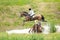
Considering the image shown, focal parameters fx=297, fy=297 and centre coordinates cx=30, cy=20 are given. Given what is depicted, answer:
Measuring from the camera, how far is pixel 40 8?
73.9 ft

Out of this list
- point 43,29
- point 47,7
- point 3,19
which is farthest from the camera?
point 47,7

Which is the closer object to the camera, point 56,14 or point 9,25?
point 9,25

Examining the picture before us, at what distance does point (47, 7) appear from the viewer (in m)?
22.7

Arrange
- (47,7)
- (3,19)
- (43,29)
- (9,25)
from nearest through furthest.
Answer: (43,29) → (9,25) → (3,19) → (47,7)

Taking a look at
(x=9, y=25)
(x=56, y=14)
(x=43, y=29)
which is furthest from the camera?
(x=56, y=14)

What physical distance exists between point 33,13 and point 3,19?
205 cm

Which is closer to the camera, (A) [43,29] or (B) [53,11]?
(A) [43,29]

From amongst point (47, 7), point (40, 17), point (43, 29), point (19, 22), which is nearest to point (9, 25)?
point (19, 22)

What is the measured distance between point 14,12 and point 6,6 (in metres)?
1.18

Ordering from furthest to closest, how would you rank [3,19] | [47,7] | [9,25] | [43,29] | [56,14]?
[47,7] → [56,14] → [3,19] → [9,25] → [43,29]

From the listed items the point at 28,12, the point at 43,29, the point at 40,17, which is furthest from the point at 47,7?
the point at 43,29

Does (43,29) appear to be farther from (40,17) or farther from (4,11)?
(4,11)

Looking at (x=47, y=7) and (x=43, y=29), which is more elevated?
(x=47, y=7)

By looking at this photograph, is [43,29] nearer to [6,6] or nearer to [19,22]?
[19,22]
